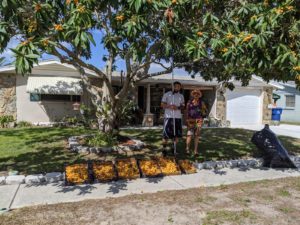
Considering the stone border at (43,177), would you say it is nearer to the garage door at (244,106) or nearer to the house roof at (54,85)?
the house roof at (54,85)

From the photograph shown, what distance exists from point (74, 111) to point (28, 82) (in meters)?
2.93

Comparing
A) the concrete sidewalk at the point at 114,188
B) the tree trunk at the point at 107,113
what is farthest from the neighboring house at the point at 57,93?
the concrete sidewalk at the point at 114,188

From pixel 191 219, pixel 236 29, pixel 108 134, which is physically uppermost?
pixel 236 29

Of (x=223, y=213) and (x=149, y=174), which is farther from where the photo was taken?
A: (x=149, y=174)

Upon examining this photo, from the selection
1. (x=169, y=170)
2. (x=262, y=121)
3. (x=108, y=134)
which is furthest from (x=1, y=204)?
(x=262, y=121)

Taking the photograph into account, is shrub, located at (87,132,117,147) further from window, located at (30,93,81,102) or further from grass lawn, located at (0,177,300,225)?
window, located at (30,93,81,102)

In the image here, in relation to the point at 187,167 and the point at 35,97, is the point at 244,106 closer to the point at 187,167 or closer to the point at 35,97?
the point at 35,97

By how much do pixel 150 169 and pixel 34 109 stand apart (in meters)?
11.2

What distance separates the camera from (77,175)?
6.20 meters

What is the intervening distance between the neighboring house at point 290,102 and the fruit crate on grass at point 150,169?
2180 centimetres

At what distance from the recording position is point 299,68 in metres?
5.01

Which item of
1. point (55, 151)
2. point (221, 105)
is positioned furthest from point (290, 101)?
point (55, 151)

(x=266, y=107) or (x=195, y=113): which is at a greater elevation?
(x=266, y=107)

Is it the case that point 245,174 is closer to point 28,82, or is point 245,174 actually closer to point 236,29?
point 236,29
